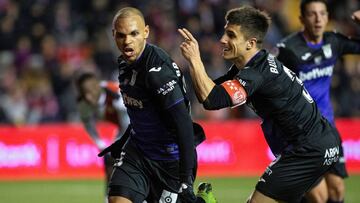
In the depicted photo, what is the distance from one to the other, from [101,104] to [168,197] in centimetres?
404

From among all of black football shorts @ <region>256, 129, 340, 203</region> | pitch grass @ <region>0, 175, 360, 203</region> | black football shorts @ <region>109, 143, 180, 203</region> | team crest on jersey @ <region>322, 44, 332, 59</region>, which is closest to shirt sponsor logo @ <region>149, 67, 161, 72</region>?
black football shorts @ <region>109, 143, 180, 203</region>

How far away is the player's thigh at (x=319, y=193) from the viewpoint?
9266 millimetres

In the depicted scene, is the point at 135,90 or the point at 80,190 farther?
the point at 80,190

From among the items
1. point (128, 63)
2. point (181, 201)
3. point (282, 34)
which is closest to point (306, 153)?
point (181, 201)

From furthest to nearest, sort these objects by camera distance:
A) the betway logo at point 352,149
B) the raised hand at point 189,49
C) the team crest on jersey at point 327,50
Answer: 1. the betway logo at point 352,149
2. the team crest on jersey at point 327,50
3. the raised hand at point 189,49

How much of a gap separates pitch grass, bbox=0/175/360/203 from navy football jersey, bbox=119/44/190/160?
5.37 meters

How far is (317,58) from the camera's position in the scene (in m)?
9.37

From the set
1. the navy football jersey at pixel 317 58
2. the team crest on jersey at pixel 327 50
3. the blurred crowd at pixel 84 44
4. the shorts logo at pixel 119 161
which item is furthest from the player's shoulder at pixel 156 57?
the blurred crowd at pixel 84 44

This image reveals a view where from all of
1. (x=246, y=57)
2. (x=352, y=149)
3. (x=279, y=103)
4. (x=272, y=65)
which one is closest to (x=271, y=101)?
(x=279, y=103)

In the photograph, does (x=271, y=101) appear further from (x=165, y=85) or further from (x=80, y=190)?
(x=80, y=190)

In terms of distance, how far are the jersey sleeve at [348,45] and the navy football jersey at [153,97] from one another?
2921mm

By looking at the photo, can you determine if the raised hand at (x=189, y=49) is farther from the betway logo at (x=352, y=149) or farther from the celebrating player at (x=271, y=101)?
the betway logo at (x=352, y=149)

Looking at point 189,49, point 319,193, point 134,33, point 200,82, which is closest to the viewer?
point 200,82

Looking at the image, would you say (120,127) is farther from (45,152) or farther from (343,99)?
(343,99)
